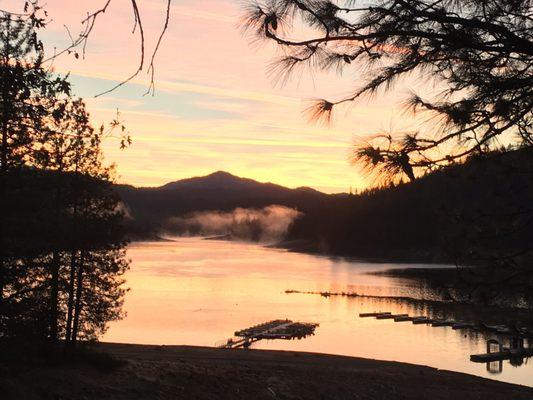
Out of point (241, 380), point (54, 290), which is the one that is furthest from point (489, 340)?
point (54, 290)

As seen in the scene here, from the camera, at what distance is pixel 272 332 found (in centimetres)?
4353

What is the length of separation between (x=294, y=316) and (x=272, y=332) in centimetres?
1208

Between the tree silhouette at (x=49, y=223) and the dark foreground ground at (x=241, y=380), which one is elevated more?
the tree silhouette at (x=49, y=223)

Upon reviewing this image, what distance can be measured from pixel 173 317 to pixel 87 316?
30.0m

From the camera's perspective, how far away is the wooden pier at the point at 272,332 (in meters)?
39.5

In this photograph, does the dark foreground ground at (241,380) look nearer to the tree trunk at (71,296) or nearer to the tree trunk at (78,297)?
the tree trunk at (78,297)

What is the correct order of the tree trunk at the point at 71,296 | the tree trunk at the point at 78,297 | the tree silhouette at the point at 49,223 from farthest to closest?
1. the tree trunk at the point at 78,297
2. the tree trunk at the point at 71,296
3. the tree silhouette at the point at 49,223

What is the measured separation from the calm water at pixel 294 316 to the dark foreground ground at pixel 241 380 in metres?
7.97

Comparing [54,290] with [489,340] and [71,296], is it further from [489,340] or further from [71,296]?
[489,340]

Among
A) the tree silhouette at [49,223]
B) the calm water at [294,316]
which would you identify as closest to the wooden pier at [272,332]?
the calm water at [294,316]

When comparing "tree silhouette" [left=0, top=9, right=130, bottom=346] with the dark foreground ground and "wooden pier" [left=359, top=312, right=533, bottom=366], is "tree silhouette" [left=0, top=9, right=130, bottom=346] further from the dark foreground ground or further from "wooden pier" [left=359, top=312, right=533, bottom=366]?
"wooden pier" [left=359, top=312, right=533, bottom=366]

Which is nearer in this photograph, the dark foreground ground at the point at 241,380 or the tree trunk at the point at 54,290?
the dark foreground ground at the point at 241,380

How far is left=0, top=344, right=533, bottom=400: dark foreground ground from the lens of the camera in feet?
51.1

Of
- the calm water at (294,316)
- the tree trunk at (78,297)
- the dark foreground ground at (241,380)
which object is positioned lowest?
the calm water at (294,316)
